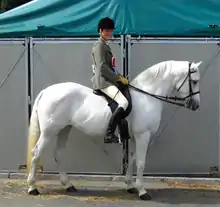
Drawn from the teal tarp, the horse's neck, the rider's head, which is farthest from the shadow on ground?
the teal tarp

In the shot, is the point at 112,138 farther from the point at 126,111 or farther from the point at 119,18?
the point at 119,18

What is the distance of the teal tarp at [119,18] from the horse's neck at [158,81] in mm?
1212

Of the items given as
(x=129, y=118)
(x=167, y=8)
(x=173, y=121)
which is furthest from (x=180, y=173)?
(x=167, y=8)

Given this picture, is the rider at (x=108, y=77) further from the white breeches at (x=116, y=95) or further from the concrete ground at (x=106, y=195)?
the concrete ground at (x=106, y=195)

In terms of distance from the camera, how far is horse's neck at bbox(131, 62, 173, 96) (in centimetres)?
684

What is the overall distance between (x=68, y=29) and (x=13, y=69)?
1.18 metres

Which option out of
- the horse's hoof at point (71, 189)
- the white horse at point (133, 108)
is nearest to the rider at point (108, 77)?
the white horse at point (133, 108)

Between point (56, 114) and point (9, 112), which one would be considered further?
point (9, 112)

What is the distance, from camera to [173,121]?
7980 mm

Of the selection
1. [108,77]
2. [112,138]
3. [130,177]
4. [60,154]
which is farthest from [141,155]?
[60,154]

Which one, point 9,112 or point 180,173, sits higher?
point 9,112

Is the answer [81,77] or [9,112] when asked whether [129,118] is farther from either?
[9,112]

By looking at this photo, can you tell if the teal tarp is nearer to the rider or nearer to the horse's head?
the rider

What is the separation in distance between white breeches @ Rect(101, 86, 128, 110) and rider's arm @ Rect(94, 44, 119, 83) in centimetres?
15
